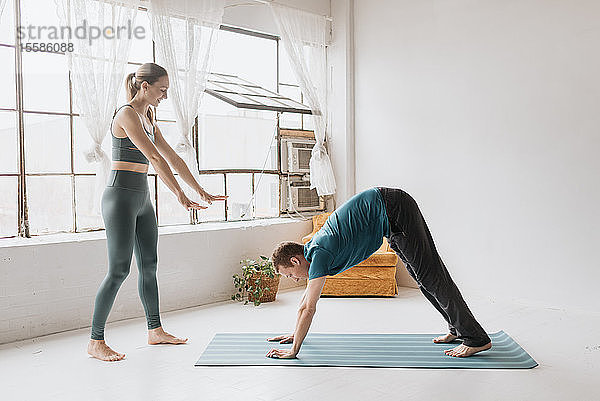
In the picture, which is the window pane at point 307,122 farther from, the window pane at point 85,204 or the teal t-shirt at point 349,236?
the teal t-shirt at point 349,236

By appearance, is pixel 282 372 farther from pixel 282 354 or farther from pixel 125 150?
pixel 125 150

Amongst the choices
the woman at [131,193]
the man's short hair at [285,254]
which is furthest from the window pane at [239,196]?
the man's short hair at [285,254]

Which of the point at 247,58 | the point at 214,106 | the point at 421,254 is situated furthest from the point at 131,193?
the point at 247,58

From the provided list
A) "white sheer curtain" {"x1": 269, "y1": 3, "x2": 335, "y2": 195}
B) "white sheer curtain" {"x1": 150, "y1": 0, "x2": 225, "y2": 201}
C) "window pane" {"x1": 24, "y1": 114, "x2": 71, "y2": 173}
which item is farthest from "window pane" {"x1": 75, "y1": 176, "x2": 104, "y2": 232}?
"white sheer curtain" {"x1": 269, "y1": 3, "x2": 335, "y2": 195}

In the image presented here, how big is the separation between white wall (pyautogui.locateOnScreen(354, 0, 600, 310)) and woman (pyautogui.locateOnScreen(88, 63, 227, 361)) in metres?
2.42

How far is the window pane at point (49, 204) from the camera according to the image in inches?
168

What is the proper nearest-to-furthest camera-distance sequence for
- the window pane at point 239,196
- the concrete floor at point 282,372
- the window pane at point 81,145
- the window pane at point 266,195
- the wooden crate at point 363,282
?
the concrete floor at point 282,372 → the window pane at point 81,145 → the wooden crate at point 363,282 → the window pane at point 239,196 → the window pane at point 266,195

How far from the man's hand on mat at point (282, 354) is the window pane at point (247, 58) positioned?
2.79 metres

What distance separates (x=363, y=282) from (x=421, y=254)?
182cm

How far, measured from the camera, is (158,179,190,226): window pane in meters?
4.98

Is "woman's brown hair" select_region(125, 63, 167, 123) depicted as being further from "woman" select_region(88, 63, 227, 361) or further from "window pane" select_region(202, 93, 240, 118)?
"window pane" select_region(202, 93, 240, 118)

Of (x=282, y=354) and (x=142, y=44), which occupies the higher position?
(x=142, y=44)

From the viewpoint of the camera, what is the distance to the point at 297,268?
328cm

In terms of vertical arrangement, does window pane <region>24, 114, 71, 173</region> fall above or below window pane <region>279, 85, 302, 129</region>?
below
